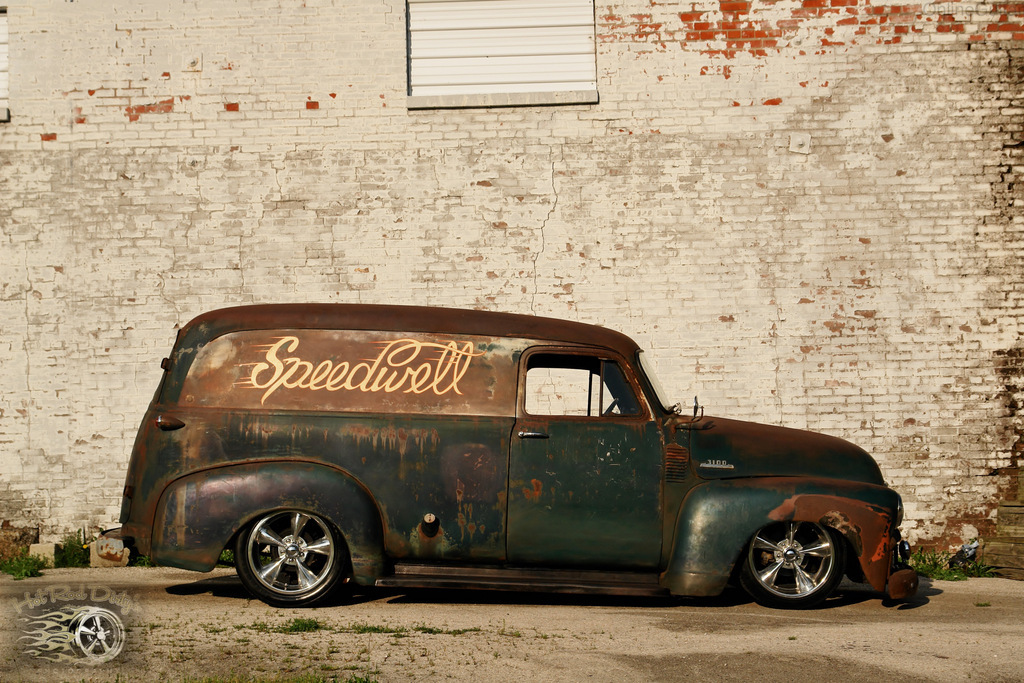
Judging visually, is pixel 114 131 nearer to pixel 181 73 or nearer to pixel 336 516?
pixel 181 73

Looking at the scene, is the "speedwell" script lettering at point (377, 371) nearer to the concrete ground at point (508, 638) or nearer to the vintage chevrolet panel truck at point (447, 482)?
the vintage chevrolet panel truck at point (447, 482)

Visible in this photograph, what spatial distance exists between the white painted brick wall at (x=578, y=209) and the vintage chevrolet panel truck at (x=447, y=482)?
8.30 feet

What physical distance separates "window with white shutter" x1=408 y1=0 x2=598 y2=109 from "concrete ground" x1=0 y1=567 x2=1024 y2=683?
4818mm

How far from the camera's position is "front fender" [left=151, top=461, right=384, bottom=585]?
589 centimetres

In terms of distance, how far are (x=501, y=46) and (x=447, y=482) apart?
4786 mm

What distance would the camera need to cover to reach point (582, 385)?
6.55 m

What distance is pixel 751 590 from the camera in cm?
617

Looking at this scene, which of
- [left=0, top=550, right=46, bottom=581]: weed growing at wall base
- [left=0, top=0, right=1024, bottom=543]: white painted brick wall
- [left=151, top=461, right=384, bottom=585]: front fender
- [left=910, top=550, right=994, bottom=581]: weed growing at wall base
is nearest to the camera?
[left=151, top=461, right=384, bottom=585]: front fender

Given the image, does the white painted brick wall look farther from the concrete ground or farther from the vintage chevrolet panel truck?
the vintage chevrolet panel truck

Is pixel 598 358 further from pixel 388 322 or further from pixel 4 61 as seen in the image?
Answer: pixel 4 61

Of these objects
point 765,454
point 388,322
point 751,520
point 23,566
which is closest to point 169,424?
point 388,322

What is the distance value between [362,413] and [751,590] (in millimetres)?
2750

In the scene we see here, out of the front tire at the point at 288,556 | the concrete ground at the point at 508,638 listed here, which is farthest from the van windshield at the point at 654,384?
the front tire at the point at 288,556

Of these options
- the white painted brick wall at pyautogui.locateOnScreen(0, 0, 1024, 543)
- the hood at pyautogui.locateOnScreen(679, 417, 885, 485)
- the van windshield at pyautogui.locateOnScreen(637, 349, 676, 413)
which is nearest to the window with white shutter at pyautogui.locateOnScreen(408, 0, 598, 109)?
the white painted brick wall at pyautogui.locateOnScreen(0, 0, 1024, 543)
